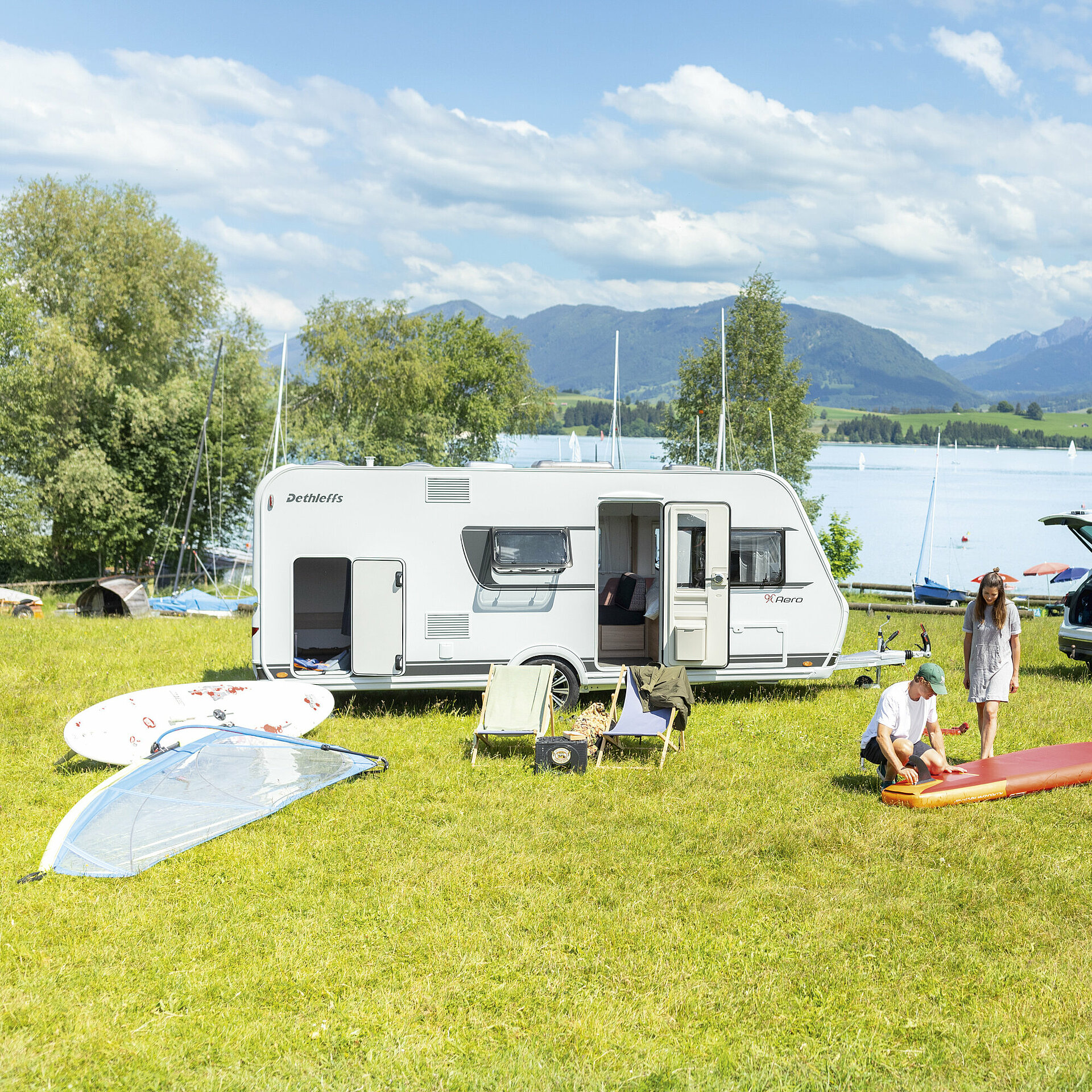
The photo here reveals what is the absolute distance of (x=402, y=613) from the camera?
9.24 m

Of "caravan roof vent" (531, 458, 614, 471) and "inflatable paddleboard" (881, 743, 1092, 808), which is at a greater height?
"caravan roof vent" (531, 458, 614, 471)

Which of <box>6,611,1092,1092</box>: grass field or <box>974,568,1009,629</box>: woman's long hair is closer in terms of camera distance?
<box>6,611,1092,1092</box>: grass field

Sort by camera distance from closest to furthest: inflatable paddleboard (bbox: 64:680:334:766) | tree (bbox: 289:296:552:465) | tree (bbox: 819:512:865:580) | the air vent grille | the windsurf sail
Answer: the windsurf sail < inflatable paddleboard (bbox: 64:680:334:766) < the air vent grille < tree (bbox: 819:512:865:580) < tree (bbox: 289:296:552:465)

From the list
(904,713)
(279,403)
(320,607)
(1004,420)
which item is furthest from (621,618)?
(1004,420)

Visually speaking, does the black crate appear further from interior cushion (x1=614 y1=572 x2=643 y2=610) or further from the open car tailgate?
the open car tailgate

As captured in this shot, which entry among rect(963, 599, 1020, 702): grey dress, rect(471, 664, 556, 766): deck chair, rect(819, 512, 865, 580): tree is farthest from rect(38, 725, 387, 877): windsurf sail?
rect(819, 512, 865, 580): tree

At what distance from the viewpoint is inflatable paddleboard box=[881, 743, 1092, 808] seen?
22.5 ft

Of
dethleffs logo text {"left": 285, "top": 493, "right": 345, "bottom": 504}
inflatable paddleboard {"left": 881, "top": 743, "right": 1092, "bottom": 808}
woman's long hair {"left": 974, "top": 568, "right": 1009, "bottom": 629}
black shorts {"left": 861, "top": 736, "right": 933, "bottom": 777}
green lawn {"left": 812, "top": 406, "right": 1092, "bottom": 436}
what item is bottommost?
inflatable paddleboard {"left": 881, "top": 743, "right": 1092, "bottom": 808}

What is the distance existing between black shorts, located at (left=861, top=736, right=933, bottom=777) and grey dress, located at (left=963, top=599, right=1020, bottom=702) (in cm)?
71

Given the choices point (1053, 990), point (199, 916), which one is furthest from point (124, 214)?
point (1053, 990)

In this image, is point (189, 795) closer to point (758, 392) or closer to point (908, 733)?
point (908, 733)

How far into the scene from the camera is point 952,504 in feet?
222

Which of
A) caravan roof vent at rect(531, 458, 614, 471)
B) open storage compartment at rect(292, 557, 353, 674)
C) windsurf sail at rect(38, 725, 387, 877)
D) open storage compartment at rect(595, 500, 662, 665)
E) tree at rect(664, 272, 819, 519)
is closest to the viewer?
windsurf sail at rect(38, 725, 387, 877)

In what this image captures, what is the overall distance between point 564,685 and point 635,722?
157 centimetres
